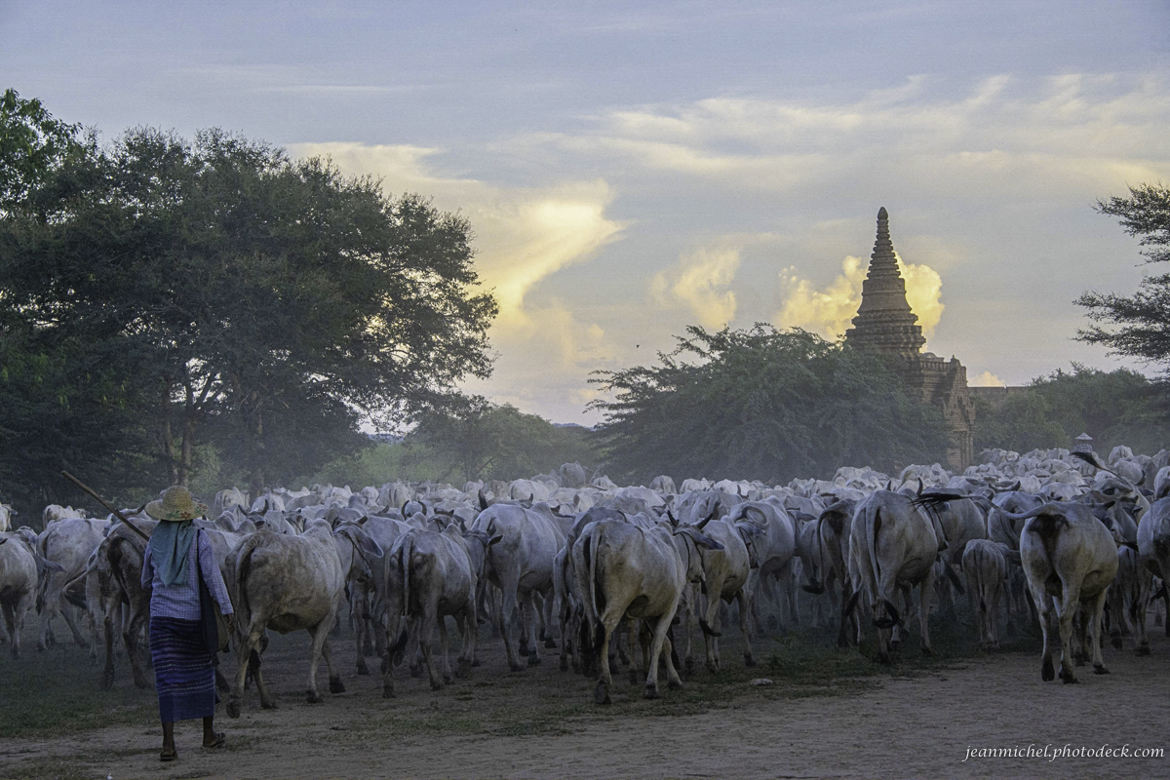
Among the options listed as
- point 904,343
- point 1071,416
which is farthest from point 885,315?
point 1071,416

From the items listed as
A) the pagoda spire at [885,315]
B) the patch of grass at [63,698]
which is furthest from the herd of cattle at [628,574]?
the pagoda spire at [885,315]

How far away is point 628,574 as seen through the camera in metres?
11.0

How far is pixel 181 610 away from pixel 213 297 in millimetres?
28699

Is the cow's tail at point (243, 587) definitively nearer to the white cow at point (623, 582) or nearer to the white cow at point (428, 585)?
the white cow at point (428, 585)

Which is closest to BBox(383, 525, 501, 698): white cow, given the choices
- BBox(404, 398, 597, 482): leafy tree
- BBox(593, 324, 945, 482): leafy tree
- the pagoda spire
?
BBox(593, 324, 945, 482): leafy tree

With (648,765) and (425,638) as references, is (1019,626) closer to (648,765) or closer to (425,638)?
(425,638)

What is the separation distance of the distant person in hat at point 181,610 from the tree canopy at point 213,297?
24.0 meters

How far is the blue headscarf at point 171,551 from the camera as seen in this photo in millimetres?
9352

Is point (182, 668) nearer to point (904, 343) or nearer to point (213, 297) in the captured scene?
point (213, 297)

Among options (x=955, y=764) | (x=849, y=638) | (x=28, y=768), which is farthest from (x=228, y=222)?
(x=955, y=764)

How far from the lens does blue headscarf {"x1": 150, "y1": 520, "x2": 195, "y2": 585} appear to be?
9.35 meters

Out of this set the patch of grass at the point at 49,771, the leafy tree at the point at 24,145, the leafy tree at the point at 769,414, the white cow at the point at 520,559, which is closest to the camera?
the patch of grass at the point at 49,771

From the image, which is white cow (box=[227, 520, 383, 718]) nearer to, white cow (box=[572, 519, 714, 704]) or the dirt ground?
the dirt ground

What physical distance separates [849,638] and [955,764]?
6.80m
